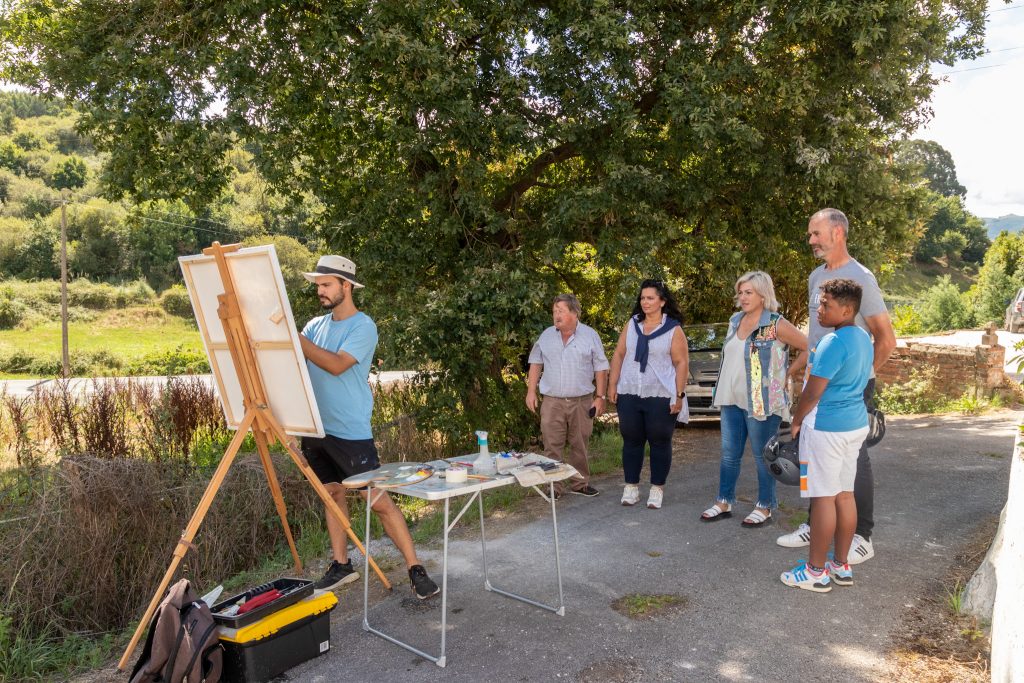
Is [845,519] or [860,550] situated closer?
[845,519]

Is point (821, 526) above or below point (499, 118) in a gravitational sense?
below

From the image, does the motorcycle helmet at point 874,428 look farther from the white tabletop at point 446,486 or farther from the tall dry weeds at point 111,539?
the tall dry weeds at point 111,539

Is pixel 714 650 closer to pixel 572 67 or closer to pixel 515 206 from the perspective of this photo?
pixel 572 67

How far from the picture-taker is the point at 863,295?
14.9ft

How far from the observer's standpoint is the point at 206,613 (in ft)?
11.7

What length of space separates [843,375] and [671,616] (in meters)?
1.70

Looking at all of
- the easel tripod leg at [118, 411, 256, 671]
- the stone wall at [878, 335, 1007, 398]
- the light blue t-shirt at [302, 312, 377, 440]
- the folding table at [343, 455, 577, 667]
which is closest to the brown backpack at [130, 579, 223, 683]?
the easel tripod leg at [118, 411, 256, 671]

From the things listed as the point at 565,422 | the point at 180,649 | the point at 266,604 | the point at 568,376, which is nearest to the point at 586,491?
the point at 565,422

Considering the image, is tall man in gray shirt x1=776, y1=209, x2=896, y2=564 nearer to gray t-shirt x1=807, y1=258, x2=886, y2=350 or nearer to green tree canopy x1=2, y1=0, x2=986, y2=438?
gray t-shirt x1=807, y1=258, x2=886, y2=350

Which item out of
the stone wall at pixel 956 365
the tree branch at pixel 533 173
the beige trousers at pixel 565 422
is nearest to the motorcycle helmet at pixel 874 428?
the beige trousers at pixel 565 422

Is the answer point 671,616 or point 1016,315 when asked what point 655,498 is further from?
point 1016,315

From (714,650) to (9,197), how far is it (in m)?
94.1

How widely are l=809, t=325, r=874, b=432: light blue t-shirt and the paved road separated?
108 cm

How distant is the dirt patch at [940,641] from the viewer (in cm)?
349
